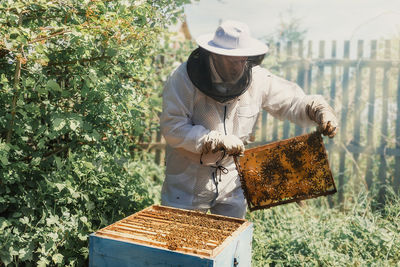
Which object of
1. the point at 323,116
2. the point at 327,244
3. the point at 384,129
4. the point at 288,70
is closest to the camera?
the point at 323,116

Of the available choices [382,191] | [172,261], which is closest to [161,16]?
[172,261]

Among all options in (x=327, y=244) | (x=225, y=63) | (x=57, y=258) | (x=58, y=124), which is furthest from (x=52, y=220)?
(x=327, y=244)

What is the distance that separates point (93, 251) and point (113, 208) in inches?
43.9

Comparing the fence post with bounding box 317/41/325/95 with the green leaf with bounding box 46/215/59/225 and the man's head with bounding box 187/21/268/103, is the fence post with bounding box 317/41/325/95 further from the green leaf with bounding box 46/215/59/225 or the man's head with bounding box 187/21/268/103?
the green leaf with bounding box 46/215/59/225

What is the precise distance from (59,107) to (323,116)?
1.94 meters

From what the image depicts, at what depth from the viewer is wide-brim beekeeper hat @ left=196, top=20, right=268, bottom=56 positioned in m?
2.85

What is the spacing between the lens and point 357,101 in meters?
5.60

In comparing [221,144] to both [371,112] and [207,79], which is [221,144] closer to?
[207,79]

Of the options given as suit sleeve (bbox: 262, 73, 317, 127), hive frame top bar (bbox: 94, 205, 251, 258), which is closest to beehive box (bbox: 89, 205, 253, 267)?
hive frame top bar (bbox: 94, 205, 251, 258)

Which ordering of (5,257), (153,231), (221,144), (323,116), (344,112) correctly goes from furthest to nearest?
(344,112) < (323,116) < (221,144) < (5,257) < (153,231)

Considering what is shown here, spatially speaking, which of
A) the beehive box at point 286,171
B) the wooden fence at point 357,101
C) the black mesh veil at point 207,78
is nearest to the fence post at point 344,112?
the wooden fence at point 357,101

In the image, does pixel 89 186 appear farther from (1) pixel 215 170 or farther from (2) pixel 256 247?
(2) pixel 256 247

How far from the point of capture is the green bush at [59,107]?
2.28m

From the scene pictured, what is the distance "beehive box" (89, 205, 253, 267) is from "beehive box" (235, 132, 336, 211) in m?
0.58
